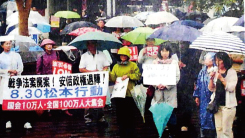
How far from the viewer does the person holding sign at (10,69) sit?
24.1ft

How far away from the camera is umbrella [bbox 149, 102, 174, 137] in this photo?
23.6 ft

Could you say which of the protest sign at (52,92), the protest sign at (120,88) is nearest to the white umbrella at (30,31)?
the protest sign at (52,92)

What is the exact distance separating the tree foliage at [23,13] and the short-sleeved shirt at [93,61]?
1028mm

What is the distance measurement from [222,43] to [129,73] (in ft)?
4.64

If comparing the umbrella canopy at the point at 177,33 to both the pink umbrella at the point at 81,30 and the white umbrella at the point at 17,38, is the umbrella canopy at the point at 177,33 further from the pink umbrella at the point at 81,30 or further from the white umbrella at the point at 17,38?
the white umbrella at the point at 17,38

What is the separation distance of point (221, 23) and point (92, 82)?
2.38 m

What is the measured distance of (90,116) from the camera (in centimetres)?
788

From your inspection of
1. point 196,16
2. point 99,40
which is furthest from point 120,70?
point 196,16

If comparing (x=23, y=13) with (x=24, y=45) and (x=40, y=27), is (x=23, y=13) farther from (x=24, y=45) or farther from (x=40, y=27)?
(x=24, y=45)

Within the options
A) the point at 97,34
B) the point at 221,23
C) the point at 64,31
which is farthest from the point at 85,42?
the point at 221,23

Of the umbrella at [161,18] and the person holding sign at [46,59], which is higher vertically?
the umbrella at [161,18]

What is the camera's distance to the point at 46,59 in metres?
7.79

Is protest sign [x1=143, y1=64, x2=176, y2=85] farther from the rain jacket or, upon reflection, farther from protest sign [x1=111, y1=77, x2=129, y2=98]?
protest sign [x1=111, y1=77, x2=129, y2=98]

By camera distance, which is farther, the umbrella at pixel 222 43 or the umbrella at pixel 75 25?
the umbrella at pixel 75 25
